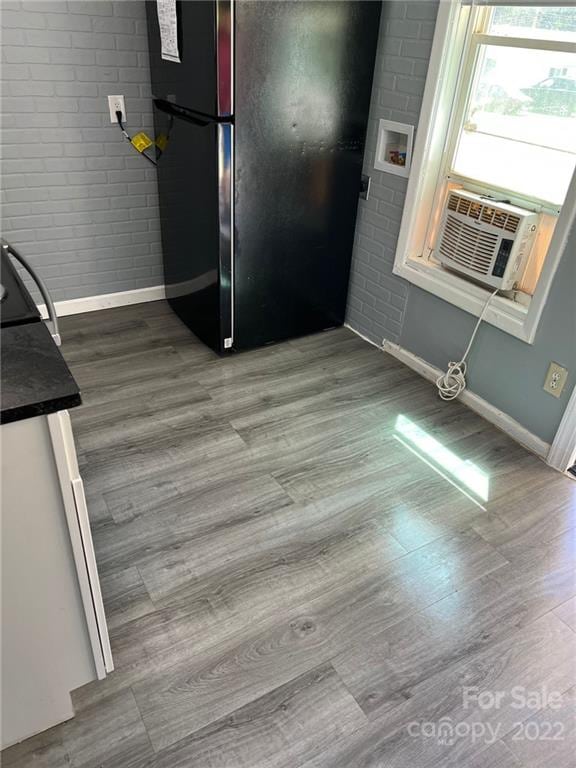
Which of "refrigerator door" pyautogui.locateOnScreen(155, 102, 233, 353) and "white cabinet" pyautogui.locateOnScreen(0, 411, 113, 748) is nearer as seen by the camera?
"white cabinet" pyautogui.locateOnScreen(0, 411, 113, 748)

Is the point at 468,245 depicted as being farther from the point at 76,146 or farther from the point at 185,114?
the point at 76,146

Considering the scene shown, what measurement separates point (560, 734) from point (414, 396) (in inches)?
59.0

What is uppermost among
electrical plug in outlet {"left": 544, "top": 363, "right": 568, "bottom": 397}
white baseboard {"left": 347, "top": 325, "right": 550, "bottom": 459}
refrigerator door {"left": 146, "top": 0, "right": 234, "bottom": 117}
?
refrigerator door {"left": 146, "top": 0, "right": 234, "bottom": 117}

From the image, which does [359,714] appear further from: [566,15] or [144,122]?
[144,122]

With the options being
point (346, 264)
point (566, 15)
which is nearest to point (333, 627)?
point (346, 264)

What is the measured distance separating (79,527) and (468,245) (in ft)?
6.42

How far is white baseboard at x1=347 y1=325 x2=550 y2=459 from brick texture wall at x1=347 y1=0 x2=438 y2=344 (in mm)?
95

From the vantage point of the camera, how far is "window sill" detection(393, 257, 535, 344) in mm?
2231

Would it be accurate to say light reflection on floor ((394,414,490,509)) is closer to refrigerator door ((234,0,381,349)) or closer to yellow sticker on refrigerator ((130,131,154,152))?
refrigerator door ((234,0,381,349))

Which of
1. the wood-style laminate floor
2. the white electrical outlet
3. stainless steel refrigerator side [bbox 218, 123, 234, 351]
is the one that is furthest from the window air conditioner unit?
the white electrical outlet

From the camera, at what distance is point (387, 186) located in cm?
269

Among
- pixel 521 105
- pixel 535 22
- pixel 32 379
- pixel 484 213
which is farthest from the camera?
pixel 484 213

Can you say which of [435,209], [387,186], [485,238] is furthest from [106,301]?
[485,238]

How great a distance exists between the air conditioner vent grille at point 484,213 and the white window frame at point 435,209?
0.54 feet
